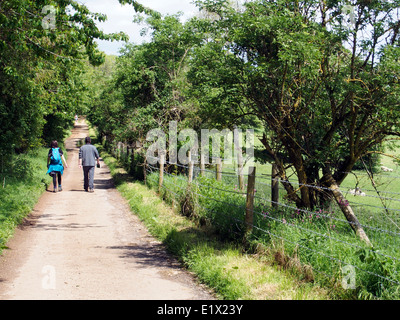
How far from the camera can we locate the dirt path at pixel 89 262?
241 inches

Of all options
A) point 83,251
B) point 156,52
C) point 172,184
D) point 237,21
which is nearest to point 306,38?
point 237,21

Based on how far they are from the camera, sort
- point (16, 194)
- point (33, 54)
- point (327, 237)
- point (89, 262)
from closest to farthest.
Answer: point (327, 237) < point (89, 262) < point (33, 54) < point (16, 194)

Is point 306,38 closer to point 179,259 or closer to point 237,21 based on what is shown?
point 237,21

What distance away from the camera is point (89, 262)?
25.1ft

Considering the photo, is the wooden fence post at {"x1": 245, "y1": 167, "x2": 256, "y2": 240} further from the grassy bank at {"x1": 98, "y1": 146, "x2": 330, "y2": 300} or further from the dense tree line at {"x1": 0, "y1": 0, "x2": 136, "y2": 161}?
the dense tree line at {"x1": 0, "y1": 0, "x2": 136, "y2": 161}

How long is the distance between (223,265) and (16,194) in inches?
344

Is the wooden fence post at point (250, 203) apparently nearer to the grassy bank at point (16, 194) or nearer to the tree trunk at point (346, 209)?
the tree trunk at point (346, 209)

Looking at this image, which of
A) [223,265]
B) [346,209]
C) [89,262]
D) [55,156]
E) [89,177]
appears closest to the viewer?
[223,265]

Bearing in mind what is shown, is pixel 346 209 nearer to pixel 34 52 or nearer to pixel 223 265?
pixel 223 265

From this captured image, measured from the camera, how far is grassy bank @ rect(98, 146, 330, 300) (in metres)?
5.74

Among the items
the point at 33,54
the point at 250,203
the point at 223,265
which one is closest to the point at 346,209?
the point at 250,203

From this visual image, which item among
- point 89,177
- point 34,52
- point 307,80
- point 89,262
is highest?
point 34,52

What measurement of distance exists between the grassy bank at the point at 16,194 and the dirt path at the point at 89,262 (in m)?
0.25

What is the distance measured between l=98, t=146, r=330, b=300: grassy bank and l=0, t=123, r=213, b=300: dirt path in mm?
236
